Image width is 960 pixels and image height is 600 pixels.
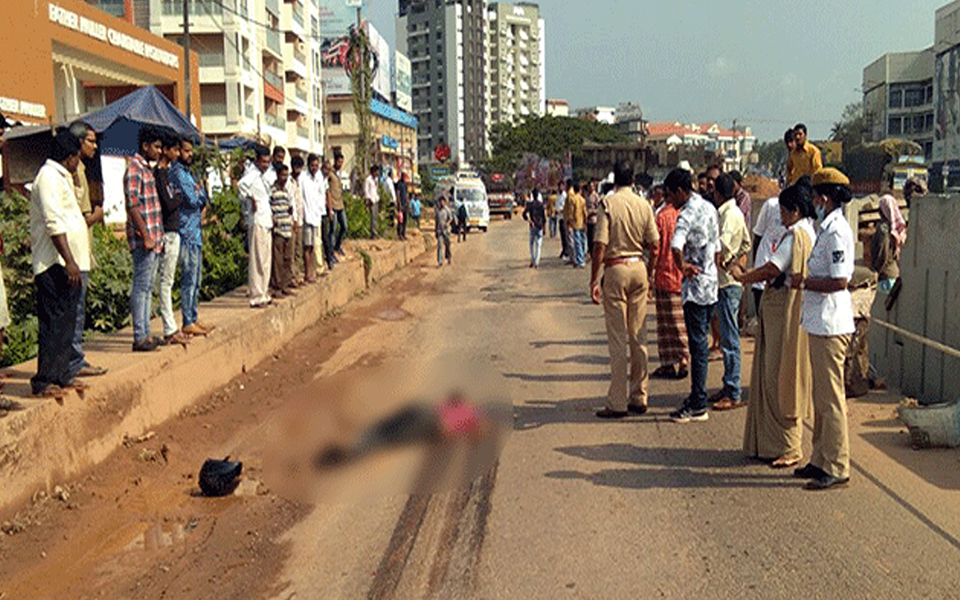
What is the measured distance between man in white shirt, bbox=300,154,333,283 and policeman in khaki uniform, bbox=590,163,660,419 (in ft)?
22.7

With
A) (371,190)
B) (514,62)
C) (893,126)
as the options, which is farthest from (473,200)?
(514,62)

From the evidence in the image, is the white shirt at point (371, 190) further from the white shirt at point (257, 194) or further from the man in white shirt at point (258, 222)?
the white shirt at point (257, 194)

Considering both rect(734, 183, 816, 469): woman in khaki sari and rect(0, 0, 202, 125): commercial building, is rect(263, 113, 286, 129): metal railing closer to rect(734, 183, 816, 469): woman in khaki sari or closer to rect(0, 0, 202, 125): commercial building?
rect(0, 0, 202, 125): commercial building

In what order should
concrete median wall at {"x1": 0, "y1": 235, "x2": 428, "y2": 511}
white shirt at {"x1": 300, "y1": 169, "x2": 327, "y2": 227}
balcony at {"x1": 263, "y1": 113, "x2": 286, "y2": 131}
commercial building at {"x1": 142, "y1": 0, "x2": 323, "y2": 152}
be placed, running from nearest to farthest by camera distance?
concrete median wall at {"x1": 0, "y1": 235, "x2": 428, "y2": 511} → white shirt at {"x1": 300, "y1": 169, "x2": 327, "y2": 227} → commercial building at {"x1": 142, "y1": 0, "x2": 323, "y2": 152} → balcony at {"x1": 263, "y1": 113, "x2": 286, "y2": 131}

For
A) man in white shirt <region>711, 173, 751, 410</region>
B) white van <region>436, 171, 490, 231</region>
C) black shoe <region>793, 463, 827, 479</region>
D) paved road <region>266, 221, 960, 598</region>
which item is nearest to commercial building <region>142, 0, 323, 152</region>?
white van <region>436, 171, 490, 231</region>

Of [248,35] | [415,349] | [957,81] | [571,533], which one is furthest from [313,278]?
[957,81]

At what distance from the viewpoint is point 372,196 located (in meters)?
22.4

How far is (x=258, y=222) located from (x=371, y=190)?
38.0ft

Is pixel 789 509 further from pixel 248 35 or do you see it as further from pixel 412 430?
pixel 248 35

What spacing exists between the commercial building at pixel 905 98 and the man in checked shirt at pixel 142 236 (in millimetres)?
95929

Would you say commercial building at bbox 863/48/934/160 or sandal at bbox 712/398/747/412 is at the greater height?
commercial building at bbox 863/48/934/160

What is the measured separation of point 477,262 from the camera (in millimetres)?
24375

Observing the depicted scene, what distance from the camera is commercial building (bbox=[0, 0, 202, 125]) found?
2041 centimetres

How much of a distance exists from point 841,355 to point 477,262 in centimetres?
1892
